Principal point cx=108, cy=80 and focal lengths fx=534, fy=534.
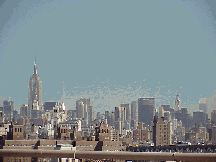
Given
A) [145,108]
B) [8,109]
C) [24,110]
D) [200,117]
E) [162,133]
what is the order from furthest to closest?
[24,110] < [145,108] < [8,109] < [200,117] < [162,133]

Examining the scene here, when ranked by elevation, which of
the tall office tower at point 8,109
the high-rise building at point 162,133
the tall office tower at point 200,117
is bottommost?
the high-rise building at point 162,133

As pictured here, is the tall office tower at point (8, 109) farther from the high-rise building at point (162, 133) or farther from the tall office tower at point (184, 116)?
the high-rise building at point (162, 133)

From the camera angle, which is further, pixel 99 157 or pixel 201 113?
pixel 201 113

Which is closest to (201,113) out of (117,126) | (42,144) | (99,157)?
(117,126)

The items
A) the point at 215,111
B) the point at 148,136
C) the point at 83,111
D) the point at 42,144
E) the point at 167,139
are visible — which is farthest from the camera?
the point at 83,111

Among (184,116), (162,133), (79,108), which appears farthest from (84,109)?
(162,133)

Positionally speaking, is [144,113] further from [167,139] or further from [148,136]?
[167,139]

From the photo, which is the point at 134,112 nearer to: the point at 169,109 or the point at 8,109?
the point at 169,109

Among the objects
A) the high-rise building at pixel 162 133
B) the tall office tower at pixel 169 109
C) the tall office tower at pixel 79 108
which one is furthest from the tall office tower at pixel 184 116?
the high-rise building at pixel 162 133
